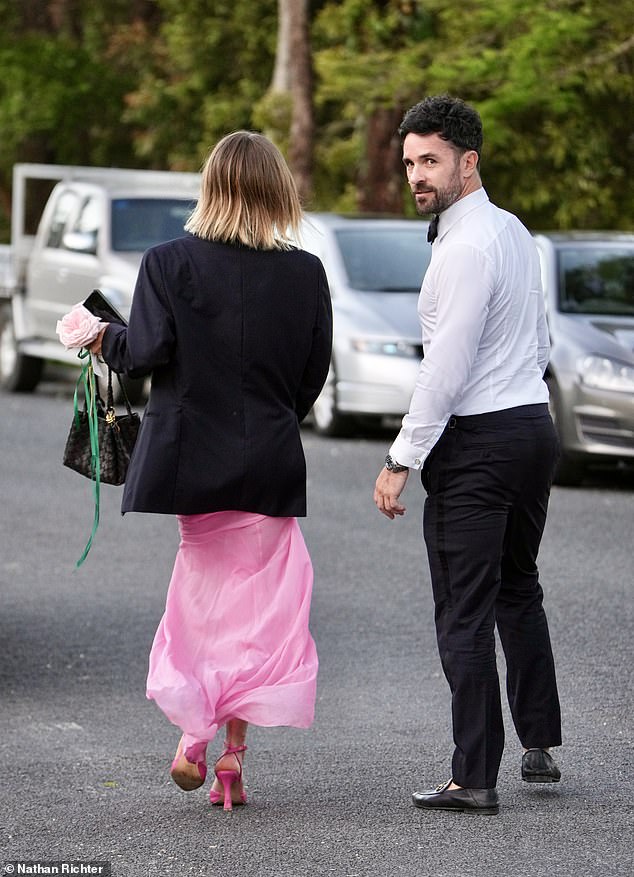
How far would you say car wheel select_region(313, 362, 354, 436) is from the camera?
1433 centimetres

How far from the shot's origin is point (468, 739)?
16.1 ft

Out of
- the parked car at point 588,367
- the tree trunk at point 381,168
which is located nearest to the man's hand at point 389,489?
the parked car at point 588,367

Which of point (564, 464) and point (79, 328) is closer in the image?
point (79, 328)

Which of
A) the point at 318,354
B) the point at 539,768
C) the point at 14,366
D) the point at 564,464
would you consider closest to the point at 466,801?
the point at 539,768

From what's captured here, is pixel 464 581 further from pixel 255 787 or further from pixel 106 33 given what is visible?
pixel 106 33

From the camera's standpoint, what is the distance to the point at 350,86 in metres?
21.2

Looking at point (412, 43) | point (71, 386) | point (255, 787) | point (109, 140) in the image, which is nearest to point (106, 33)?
point (109, 140)

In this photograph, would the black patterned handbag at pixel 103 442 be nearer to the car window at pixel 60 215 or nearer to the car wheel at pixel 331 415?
the car wheel at pixel 331 415

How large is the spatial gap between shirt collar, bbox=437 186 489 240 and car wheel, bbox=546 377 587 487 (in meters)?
6.84

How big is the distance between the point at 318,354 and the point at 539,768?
1332 mm

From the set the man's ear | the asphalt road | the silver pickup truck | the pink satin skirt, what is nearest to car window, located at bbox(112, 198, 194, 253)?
the silver pickup truck

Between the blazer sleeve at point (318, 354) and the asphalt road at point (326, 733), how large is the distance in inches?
44.2

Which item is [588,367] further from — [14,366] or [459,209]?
[14,366]

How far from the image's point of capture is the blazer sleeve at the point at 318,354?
501 centimetres
